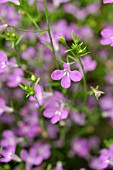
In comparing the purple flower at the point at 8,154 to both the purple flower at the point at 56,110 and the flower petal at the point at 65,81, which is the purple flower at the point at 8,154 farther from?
the flower petal at the point at 65,81

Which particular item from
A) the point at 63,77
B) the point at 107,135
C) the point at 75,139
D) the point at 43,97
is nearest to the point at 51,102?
the point at 43,97

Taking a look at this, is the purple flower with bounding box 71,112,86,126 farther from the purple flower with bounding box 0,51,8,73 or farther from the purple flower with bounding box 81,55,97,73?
the purple flower with bounding box 0,51,8,73

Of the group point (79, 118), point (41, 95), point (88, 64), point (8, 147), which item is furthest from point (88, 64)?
point (8, 147)

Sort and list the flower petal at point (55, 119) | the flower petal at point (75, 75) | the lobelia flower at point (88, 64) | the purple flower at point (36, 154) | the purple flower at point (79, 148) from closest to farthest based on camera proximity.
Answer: the flower petal at point (75, 75) → the flower petal at point (55, 119) → the purple flower at point (36, 154) → the lobelia flower at point (88, 64) → the purple flower at point (79, 148)

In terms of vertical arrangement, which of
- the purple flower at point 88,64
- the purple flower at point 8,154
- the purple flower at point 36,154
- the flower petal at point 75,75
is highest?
the flower petal at point 75,75

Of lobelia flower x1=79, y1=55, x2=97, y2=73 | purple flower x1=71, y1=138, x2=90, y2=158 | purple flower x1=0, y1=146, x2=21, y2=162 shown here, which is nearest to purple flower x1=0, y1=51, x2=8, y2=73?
purple flower x1=0, y1=146, x2=21, y2=162

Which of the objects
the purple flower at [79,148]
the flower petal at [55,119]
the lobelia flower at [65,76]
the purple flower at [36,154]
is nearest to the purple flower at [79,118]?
the purple flower at [79,148]

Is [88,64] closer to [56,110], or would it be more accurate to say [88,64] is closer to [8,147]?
[56,110]

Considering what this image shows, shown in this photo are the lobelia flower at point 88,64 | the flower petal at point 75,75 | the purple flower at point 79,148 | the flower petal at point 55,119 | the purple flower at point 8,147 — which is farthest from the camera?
the purple flower at point 79,148
